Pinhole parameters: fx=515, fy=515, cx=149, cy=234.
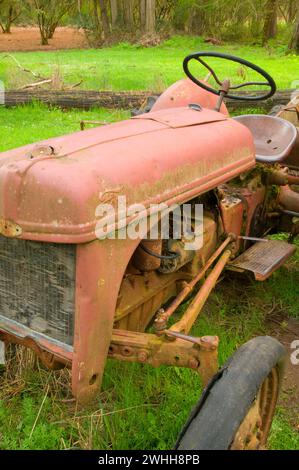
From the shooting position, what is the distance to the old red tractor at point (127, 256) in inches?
63.7

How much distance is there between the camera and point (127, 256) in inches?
70.6

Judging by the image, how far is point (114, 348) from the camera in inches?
76.0

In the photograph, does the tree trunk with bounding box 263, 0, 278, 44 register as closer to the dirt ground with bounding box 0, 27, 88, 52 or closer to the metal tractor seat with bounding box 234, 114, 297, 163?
the dirt ground with bounding box 0, 27, 88, 52

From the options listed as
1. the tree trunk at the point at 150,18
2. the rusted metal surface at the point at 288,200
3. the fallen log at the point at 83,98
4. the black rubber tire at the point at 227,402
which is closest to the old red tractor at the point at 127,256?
the black rubber tire at the point at 227,402

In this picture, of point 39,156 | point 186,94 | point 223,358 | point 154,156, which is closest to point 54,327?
→ point 39,156

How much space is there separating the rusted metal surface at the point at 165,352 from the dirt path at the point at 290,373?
74cm

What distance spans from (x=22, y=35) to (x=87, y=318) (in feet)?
97.7

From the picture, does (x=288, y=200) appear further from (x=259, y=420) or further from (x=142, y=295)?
(x=259, y=420)

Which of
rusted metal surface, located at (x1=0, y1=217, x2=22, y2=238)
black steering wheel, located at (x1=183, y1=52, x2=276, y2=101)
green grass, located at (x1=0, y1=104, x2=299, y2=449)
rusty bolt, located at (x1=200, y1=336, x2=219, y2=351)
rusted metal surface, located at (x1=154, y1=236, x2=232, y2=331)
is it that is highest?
black steering wheel, located at (x1=183, y1=52, x2=276, y2=101)

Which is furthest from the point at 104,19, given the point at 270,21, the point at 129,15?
the point at 270,21

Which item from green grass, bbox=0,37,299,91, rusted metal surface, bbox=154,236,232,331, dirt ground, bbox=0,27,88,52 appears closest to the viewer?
rusted metal surface, bbox=154,236,232,331

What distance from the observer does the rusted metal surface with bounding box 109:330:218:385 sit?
189cm

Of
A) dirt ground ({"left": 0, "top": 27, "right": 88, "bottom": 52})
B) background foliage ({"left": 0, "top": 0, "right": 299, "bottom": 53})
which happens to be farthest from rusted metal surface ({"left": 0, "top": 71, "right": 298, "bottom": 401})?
dirt ground ({"left": 0, "top": 27, "right": 88, "bottom": 52})

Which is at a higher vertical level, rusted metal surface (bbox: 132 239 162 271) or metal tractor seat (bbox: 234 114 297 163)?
metal tractor seat (bbox: 234 114 297 163)
